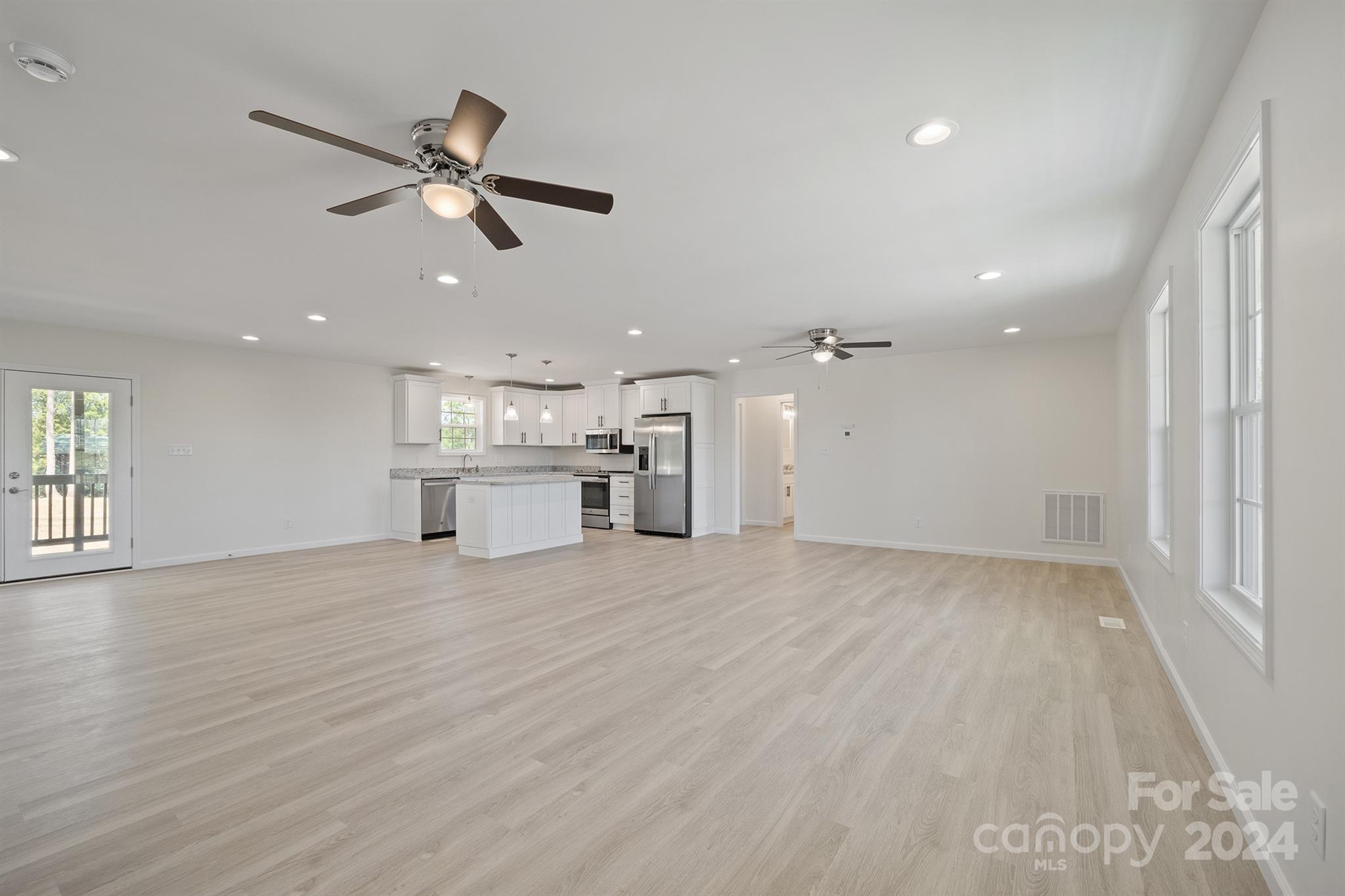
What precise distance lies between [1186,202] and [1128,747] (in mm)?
2558

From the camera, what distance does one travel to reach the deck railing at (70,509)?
5.50 meters

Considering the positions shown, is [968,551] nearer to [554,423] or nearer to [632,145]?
[632,145]

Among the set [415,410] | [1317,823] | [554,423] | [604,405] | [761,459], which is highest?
[604,405]

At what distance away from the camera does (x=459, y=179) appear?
7.17 ft

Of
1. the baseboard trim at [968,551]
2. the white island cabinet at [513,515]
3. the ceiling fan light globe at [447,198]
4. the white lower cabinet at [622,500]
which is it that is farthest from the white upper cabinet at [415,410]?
the ceiling fan light globe at [447,198]

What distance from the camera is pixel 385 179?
2.62 meters

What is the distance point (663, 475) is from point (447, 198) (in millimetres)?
6666

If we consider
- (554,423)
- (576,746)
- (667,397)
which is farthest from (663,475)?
(576,746)

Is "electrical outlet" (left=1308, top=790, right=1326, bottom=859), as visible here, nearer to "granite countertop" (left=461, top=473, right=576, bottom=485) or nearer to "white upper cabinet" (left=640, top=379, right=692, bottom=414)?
"granite countertop" (left=461, top=473, right=576, bottom=485)

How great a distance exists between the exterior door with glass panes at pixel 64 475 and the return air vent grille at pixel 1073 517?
1028 centimetres

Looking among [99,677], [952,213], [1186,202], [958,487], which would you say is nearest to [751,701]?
[952,213]

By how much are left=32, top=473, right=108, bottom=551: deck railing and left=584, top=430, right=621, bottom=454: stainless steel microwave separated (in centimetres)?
598

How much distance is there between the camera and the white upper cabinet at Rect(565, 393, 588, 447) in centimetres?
992

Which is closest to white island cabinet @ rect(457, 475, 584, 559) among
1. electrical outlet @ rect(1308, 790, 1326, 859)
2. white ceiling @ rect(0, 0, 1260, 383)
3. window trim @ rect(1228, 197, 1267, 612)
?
white ceiling @ rect(0, 0, 1260, 383)
